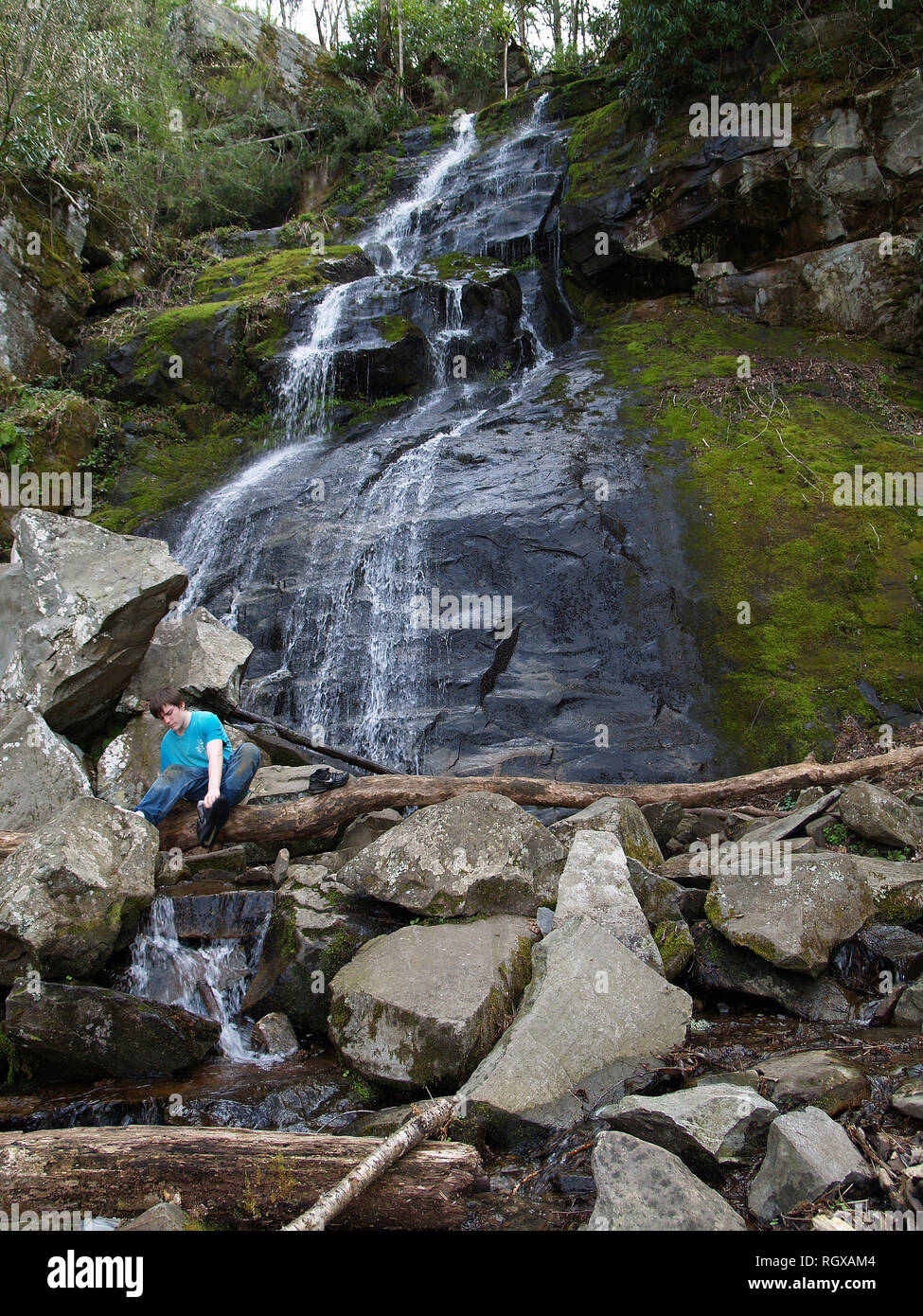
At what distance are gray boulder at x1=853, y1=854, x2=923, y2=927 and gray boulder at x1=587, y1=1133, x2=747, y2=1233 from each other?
296 centimetres

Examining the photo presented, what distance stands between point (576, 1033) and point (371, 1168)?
1330 millimetres

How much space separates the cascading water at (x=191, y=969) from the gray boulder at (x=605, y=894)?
209 centimetres

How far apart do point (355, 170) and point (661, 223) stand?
10642 mm

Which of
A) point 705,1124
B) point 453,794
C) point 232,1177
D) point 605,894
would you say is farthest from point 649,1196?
point 453,794

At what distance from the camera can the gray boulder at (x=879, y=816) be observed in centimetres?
592

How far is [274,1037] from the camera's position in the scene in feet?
15.4

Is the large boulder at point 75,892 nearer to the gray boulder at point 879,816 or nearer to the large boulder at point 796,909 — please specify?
the large boulder at point 796,909

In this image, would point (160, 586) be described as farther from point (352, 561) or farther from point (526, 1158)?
point (526, 1158)

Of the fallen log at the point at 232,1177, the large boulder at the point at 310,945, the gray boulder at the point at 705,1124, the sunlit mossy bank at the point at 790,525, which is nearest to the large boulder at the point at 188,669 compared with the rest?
the large boulder at the point at 310,945

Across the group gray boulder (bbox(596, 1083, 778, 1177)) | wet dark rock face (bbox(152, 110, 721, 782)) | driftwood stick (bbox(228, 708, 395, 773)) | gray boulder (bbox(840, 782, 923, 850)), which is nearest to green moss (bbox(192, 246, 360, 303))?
wet dark rock face (bbox(152, 110, 721, 782))

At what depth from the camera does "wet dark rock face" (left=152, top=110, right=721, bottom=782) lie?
8.71m

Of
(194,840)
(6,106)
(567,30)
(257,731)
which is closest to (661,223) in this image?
(6,106)

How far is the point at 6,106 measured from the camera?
13.6 metres

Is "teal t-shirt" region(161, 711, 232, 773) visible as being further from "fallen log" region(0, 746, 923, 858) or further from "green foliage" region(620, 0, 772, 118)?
"green foliage" region(620, 0, 772, 118)
